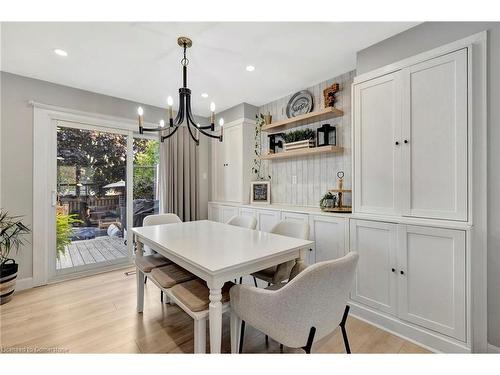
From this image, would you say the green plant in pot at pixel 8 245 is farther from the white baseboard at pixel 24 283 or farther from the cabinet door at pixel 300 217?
the cabinet door at pixel 300 217

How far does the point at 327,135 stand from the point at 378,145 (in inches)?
34.3

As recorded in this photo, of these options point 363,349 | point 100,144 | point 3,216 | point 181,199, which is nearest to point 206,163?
point 181,199

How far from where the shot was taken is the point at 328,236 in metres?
Answer: 2.44

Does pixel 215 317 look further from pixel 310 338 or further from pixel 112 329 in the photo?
pixel 112 329

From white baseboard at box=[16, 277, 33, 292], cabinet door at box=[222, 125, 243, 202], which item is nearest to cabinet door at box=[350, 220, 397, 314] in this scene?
cabinet door at box=[222, 125, 243, 202]

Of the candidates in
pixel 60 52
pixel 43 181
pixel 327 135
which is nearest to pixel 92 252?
pixel 43 181

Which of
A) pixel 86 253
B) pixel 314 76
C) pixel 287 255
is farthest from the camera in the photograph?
pixel 86 253

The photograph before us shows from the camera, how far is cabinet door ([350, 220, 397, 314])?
197 cm

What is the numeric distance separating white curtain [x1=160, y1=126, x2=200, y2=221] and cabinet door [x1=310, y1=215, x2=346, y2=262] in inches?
89.2

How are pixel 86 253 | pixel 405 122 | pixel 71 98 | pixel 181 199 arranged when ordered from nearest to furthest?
pixel 405 122 < pixel 71 98 < pixel 86 253 < pixel 181 199

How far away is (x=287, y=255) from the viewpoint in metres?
1.67

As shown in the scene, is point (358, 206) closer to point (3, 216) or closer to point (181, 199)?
point (181, 199)

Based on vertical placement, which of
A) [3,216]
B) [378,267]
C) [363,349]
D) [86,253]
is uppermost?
[3,216]

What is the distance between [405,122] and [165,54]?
88.1 inches
